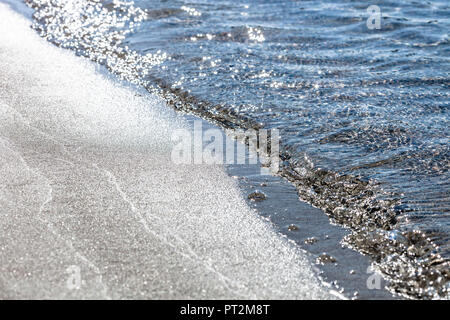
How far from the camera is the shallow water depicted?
387 centimetres

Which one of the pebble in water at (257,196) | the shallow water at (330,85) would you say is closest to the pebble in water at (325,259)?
the shallow water at (330,85)

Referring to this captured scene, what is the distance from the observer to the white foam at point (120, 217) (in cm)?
311

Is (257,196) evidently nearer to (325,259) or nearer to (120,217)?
(325,259)

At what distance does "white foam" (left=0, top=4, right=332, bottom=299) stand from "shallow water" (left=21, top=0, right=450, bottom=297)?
0.66m

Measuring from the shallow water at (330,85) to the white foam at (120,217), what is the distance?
0.66m

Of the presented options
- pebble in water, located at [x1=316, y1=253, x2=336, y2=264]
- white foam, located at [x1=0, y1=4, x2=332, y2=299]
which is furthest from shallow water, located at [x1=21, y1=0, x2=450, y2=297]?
white foam, located at [x1=0, y1=4, x2=332, y2=299]

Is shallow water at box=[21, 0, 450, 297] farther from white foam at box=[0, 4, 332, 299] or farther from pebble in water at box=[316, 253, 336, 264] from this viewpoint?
white foam at box=[0, 4, 332, 299]

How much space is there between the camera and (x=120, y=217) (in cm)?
369

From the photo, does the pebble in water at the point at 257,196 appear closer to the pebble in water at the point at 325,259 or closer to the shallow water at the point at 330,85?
the shallow water at the point at 330,85

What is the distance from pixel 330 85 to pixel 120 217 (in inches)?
132

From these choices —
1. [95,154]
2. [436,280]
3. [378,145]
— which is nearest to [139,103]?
[95,154]

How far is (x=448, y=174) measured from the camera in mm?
4383

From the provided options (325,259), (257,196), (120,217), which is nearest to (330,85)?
(257,196)

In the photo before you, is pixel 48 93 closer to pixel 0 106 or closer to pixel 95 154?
pixel 0 106
